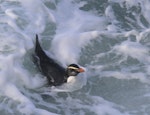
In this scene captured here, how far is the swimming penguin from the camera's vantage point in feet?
23.0

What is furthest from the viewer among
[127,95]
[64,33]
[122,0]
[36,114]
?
[122,0]

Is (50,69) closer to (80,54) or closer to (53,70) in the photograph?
(53,70)

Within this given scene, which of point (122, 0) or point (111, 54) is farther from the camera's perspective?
point (122, 0)

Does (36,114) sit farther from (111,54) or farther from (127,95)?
(111,54)

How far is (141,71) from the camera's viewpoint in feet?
24.2

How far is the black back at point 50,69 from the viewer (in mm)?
7062

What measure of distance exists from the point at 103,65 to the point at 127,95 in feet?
2.42

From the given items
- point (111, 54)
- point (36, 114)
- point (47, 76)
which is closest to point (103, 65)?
point (111, 54)

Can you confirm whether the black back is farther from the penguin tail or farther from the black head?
the black head

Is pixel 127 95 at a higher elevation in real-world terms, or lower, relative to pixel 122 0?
lower

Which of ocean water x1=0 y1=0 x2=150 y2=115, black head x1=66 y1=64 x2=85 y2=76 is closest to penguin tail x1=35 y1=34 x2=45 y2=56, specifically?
ocean water x1=0 y1=0 x2=150 y2=115

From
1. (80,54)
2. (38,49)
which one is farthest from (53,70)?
(80,54)

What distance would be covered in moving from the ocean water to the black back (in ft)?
0.33

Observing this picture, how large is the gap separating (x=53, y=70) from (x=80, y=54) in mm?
733
